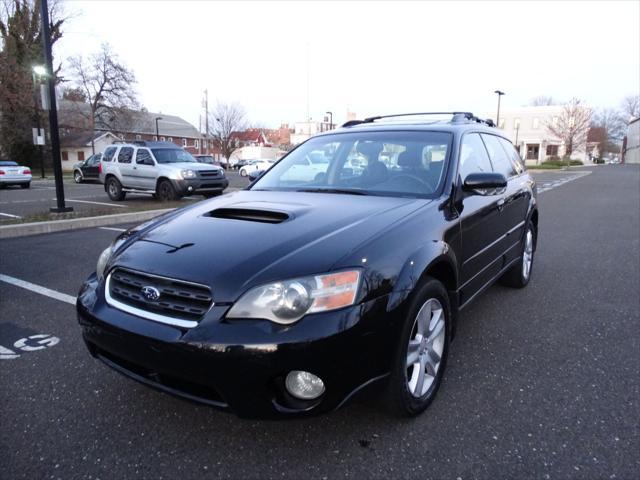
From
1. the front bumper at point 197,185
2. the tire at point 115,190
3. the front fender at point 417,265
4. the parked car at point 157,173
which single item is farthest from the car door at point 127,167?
the front fender at point 417,265

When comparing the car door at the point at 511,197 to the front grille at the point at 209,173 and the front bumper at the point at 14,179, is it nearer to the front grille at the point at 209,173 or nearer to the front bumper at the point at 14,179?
the front grille at the point at 209,173

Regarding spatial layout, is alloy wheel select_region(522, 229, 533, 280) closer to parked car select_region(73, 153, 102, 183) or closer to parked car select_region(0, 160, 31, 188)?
parked car select_region(0, 160, 31, 188)

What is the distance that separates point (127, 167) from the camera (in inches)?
559

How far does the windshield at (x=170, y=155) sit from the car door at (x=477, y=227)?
11890mm

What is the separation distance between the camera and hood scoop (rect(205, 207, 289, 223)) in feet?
8.82

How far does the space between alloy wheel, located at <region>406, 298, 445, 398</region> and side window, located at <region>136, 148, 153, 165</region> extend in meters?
12.8

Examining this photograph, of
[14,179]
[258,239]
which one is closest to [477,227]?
[258,239]

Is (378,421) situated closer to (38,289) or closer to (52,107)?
(38,289)

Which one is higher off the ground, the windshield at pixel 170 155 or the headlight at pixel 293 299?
the windshield at pixel 170 155

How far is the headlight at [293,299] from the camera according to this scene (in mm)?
1985

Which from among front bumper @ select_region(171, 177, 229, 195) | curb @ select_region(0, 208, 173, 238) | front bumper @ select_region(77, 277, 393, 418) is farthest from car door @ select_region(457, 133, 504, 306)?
front bumper @ select_region(171, 177, 229, 195)

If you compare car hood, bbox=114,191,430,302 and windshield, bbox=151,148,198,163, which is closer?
car hood, bbox=114,191,430,302

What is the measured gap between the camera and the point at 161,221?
2.97 metres

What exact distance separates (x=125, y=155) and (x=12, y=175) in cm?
1006
